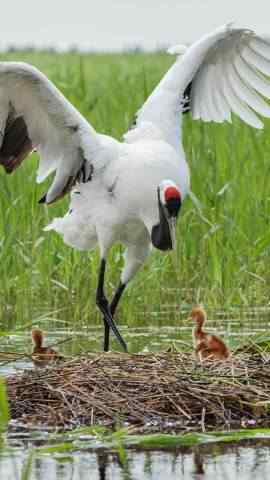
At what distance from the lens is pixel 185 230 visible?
37.3 ft

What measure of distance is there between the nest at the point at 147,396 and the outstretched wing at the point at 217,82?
2.41 meters

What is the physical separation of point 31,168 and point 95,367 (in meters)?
5.76

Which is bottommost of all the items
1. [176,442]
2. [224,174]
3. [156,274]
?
[176,442]

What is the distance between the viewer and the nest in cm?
741

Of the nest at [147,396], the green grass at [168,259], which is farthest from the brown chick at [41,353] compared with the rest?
the green grass at [168,259]

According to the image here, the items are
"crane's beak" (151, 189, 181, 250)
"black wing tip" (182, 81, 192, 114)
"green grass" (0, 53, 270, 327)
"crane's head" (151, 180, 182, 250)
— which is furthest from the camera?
"green grass" (0, 53, 270, 327)

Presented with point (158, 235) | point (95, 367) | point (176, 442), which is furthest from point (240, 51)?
point (176, 442)

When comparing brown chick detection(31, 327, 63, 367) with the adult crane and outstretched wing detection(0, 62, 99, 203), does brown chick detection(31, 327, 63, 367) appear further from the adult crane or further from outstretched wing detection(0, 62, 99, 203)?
outstretched wing detection(0, 62, 99, 203)

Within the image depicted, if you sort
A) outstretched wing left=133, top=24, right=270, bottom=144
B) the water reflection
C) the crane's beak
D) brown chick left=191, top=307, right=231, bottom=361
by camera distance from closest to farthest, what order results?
the water reflection
brown chick left=191, top=307, right=231, bottom=361
the crane's beak
outstretched wing left=133, top=24, right=270, bottom=144

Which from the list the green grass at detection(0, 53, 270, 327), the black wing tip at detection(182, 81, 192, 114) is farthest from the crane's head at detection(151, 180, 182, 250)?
the black wing tip at detection(182, 81, 192, 114)

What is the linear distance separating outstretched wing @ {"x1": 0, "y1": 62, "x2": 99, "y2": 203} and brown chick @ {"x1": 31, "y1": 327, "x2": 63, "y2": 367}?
4.53 feet

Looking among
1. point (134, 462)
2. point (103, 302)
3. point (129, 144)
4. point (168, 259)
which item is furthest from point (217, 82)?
point (134, 462)

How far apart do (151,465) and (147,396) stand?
3.65ft

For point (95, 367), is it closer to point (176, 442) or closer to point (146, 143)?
point (176, 442)
